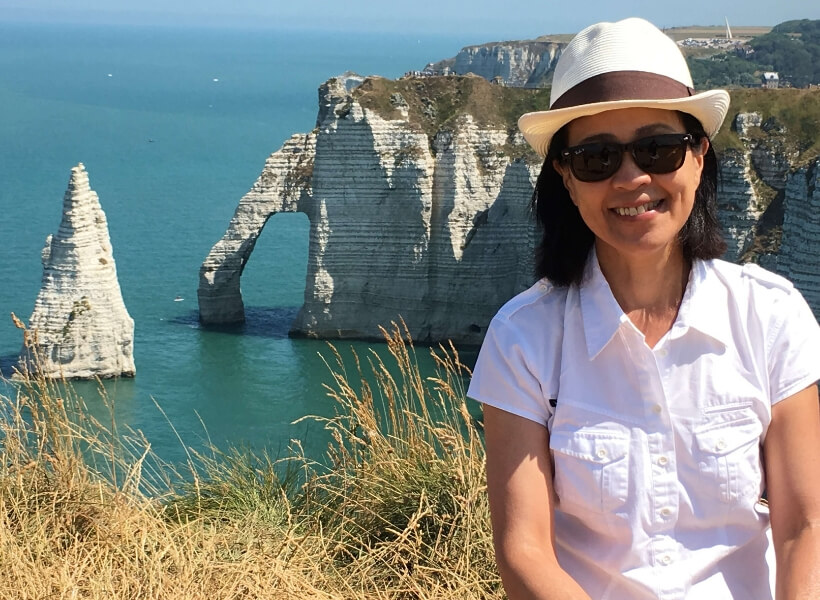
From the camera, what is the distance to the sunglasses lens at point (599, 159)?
2783mm

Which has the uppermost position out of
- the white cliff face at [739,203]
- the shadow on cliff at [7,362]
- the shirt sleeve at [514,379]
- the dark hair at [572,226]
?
the dark hair at [572,226]

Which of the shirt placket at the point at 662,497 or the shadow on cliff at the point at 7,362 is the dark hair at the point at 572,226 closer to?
the shirt placket at the point at 662,497

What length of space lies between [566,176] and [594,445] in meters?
0.69

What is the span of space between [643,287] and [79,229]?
23.3 meters

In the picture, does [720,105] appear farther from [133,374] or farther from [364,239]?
[364,239]

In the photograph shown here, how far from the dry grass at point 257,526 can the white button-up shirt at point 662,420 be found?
5.52 ft

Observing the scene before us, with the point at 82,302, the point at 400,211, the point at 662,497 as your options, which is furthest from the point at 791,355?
the point at 400,211

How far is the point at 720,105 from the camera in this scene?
9.32 ft

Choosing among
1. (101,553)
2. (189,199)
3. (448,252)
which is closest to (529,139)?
(101,553)

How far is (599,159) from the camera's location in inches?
110

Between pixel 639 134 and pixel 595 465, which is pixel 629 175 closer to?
pixel 639 134

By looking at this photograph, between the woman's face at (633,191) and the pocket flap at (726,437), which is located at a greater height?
the woman's face at (633,191)

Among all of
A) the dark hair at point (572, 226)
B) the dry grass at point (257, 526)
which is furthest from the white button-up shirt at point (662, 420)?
the dry grass at point (257, 526)

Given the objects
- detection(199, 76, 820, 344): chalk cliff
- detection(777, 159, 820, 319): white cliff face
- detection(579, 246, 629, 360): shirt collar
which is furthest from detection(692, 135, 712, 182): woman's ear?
detection(199, 76, 820, 344): chalk cliff
